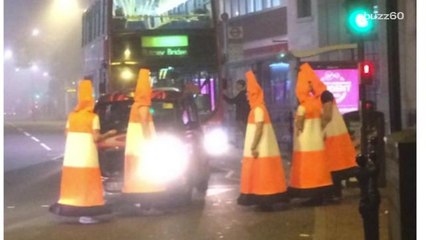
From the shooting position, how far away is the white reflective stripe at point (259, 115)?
404 inches

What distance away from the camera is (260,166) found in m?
10.3

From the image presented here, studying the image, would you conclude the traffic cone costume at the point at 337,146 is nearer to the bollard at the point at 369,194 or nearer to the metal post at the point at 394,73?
the metal post at the point at 394,73

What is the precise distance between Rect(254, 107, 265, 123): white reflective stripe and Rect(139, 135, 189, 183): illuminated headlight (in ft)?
4.27

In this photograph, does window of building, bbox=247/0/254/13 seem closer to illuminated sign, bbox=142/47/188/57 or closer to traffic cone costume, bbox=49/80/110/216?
illuminated sign, bbox=142/47/188/57

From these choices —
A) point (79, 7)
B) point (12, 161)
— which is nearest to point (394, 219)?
point (12, 161)

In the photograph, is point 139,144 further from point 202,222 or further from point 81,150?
point 202,222

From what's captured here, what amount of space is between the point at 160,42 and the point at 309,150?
8.20 meters

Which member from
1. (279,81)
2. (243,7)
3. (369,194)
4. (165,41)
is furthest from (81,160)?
(243,7)

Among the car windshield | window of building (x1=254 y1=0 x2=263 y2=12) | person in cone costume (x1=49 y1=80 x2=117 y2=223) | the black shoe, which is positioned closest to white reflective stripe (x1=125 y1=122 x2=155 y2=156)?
person in cone costume (x1=49 y1=80 x2=117 y2=223)

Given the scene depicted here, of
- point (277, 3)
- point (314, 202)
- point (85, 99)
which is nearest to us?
point (85, 99)

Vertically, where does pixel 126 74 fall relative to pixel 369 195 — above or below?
above

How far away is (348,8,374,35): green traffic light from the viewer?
1135 centimetres

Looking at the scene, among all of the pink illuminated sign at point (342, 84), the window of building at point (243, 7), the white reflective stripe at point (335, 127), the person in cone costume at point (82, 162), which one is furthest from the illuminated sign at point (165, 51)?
the window of building at point (243, 7)
